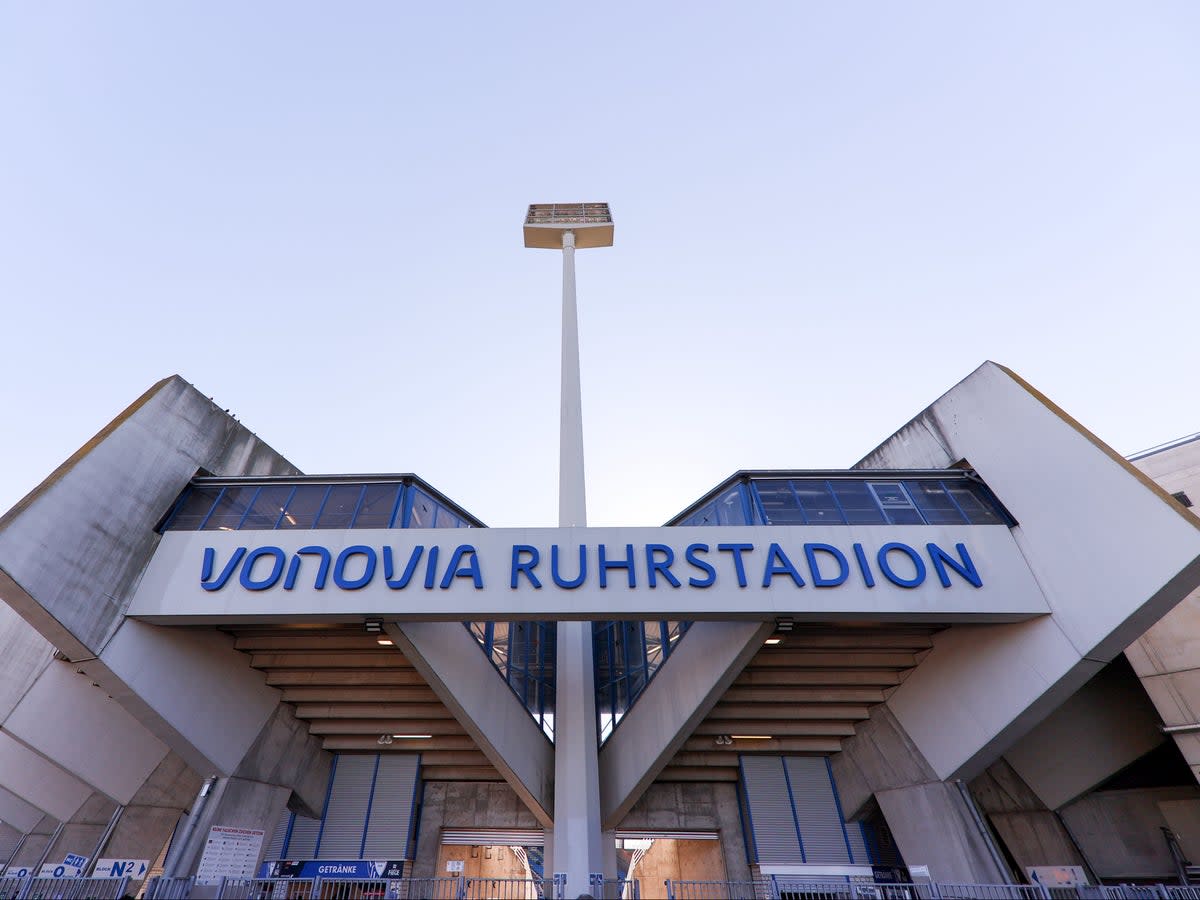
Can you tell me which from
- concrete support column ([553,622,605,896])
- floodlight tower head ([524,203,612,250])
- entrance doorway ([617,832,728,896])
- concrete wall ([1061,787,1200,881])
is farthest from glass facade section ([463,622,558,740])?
floodlight tower head ([524,203,612,250])

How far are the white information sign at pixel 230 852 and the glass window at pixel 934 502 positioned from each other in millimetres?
20704

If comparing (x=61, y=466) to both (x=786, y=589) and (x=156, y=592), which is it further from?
(x=786, y=589)

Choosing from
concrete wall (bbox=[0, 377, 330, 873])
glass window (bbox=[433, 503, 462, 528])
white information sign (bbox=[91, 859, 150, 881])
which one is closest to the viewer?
concrete wall (bbox=[0, 377, 330, 873])

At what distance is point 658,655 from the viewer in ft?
67.2

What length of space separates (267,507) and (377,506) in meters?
3.40

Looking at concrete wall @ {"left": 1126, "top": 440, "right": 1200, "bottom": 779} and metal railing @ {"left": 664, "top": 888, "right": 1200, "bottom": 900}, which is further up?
concrete wall @ {"left": 1126, "top": 440, "right": 1200, "bottom": 779}

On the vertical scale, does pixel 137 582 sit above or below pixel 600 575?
above

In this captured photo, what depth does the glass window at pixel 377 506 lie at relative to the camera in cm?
1709

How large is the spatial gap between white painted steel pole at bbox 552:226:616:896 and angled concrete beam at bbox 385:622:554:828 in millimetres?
948

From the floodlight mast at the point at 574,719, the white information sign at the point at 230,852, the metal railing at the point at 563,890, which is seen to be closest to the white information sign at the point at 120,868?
the metal railing at the point at 563,890

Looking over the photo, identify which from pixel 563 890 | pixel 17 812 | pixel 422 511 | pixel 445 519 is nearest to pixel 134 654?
pixel 422 511

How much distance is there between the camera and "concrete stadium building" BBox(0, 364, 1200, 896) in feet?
47.8

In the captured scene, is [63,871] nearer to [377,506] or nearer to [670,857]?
[377,506]

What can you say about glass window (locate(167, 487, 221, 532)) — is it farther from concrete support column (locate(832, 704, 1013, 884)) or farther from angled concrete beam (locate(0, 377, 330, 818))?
concrete support column (locate(832, 704, 1013, 884))
